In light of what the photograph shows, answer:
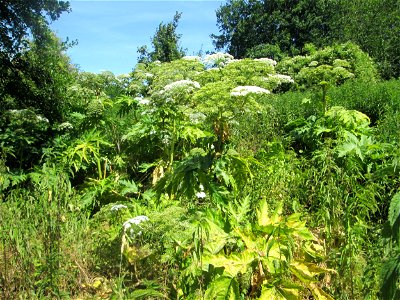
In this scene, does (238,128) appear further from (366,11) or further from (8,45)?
(366,11)

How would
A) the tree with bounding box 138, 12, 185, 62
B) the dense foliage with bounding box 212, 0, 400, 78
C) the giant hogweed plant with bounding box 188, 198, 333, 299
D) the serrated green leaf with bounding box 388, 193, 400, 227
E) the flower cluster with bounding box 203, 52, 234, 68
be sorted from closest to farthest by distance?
the serrated green leaf with bounding box 388, 193, 400, 227 < the giant hogweed plant with bounding box 188, 198, 333, 299 < the flower cluster with bounding box 203, 52, 234, 68 < the tree with bounding box 138, 12, 185, 62 < the dense foliage with bounding box 212, 0, 400, 78

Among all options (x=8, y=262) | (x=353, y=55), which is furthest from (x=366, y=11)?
(x=8, y=262)

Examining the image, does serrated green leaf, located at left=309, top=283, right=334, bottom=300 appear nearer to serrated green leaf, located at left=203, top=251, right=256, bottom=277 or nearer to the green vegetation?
the green vegetation

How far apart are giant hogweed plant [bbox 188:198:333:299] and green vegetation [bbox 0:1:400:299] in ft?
0.04

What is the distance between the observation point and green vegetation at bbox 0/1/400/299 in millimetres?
3285

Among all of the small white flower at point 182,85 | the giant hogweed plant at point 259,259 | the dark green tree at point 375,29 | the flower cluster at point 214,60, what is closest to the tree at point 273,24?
the dark green tree at point 375,29

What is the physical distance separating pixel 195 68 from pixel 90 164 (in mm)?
2256

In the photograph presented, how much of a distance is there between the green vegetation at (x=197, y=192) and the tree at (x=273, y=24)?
27683mm

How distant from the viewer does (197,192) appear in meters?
4.50

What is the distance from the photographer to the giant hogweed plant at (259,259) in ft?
10.5

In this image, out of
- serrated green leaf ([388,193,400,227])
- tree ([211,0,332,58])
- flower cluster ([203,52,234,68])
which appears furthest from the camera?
tree ([211,0,332,58])

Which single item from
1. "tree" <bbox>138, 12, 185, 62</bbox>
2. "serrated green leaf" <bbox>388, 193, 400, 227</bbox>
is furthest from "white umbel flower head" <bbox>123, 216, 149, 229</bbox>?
"tree" <bbox>138, 12, 185, 62</bbox>

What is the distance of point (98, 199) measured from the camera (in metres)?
6.46

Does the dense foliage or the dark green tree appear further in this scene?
the dense foliage
